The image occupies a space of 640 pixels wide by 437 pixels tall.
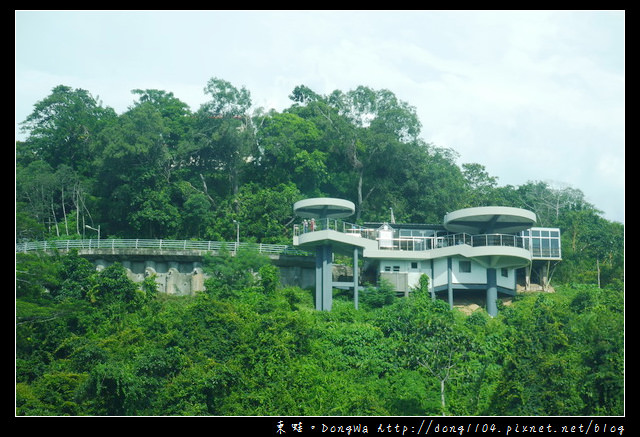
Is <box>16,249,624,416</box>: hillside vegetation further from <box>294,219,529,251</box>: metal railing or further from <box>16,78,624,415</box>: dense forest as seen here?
<box>294,219,529,251</box>: metal railing

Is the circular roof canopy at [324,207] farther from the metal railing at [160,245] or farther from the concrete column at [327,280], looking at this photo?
the metal railing at [160,245]

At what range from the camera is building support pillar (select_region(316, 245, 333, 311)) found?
3634 cm

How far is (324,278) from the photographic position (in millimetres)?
36719

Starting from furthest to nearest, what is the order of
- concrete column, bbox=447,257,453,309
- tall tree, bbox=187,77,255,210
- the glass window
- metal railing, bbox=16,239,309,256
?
tall tree, bbox=187,77,255,210 → metal railing, bbox=16,239,309,256 → the glass window → concrete column, bbox=447,257,453,309

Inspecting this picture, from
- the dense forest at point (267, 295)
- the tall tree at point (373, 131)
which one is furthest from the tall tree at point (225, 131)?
the tall tree at point (373, 131)

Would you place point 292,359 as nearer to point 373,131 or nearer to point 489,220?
point 489,220

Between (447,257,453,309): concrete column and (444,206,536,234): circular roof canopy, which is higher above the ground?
(444,206,536,234): circular roof canopy

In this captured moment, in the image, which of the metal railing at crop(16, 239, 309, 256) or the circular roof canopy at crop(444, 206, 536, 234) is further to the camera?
the metal railing at crop(16, 239, 309, 256)

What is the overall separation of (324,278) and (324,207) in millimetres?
3535

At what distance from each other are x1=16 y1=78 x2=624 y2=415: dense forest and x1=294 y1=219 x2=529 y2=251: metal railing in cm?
282

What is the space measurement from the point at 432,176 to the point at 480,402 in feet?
78.0

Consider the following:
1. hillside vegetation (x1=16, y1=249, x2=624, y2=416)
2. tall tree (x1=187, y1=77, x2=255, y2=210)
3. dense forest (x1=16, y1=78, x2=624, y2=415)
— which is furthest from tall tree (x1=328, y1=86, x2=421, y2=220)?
hillside vegetation (x1=16, y1=249, x2=624, y2=416)

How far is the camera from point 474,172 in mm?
54312
